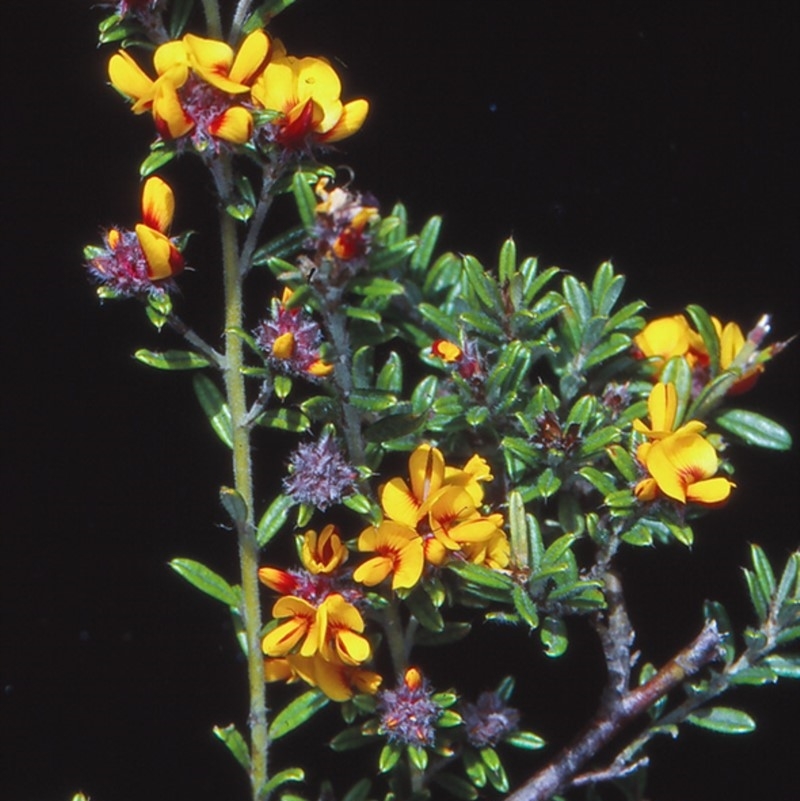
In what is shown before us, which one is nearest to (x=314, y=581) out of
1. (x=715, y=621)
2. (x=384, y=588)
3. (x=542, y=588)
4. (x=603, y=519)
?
(x=384, y=588)

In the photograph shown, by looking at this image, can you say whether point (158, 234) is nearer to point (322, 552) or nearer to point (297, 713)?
point (322, 552)

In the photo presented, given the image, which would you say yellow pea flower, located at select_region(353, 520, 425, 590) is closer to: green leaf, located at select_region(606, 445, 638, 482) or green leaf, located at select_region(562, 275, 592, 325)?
green leaf, located at select_region(606, 445, 638, 482)

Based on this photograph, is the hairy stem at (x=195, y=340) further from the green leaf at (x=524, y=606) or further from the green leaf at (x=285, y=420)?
the green leaf at (x=524, y=606)

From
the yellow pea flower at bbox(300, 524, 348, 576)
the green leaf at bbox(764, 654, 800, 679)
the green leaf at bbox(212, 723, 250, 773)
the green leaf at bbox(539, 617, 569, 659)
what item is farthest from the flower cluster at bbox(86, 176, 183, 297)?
the green leaf at bbox(764, 654, 800, 679)

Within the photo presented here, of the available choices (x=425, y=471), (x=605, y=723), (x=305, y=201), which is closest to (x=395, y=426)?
(x=425, y=471)

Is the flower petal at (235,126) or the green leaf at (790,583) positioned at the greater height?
the flower petal at (235,126)

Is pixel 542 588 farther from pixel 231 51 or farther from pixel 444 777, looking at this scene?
pixel 231 51

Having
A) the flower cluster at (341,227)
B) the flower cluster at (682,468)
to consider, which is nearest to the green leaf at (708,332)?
the flower cluster at (682,468)
